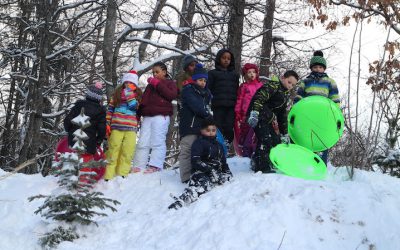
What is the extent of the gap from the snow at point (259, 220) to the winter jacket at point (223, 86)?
159cm

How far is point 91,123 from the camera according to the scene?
255 inches

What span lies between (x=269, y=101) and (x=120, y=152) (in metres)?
2.49

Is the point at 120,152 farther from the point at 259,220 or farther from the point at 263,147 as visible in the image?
the point at 259,220

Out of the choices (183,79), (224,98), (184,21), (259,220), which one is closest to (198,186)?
(259,220)

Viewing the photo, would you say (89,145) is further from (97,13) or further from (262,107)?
(97,13)

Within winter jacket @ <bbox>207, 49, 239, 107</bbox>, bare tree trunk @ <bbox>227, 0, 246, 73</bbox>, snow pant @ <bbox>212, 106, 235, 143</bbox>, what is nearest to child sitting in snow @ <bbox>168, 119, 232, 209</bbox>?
snow pant @ <bbox>212, 106, 235, 143</bbox>

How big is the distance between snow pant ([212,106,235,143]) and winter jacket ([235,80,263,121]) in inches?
4.5

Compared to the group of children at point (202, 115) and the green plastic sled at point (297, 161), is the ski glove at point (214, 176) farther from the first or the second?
the green plastic sled at point (297, 161)

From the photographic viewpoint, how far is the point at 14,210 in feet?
17.3

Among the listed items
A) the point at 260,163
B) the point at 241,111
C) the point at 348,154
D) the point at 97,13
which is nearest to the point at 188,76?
the point at 241,111

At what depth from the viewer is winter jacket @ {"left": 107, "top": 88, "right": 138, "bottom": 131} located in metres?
6.77

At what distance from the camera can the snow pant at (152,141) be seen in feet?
22.5

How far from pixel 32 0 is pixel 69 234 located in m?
10.1

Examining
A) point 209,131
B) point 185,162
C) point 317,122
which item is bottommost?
point 185,162
